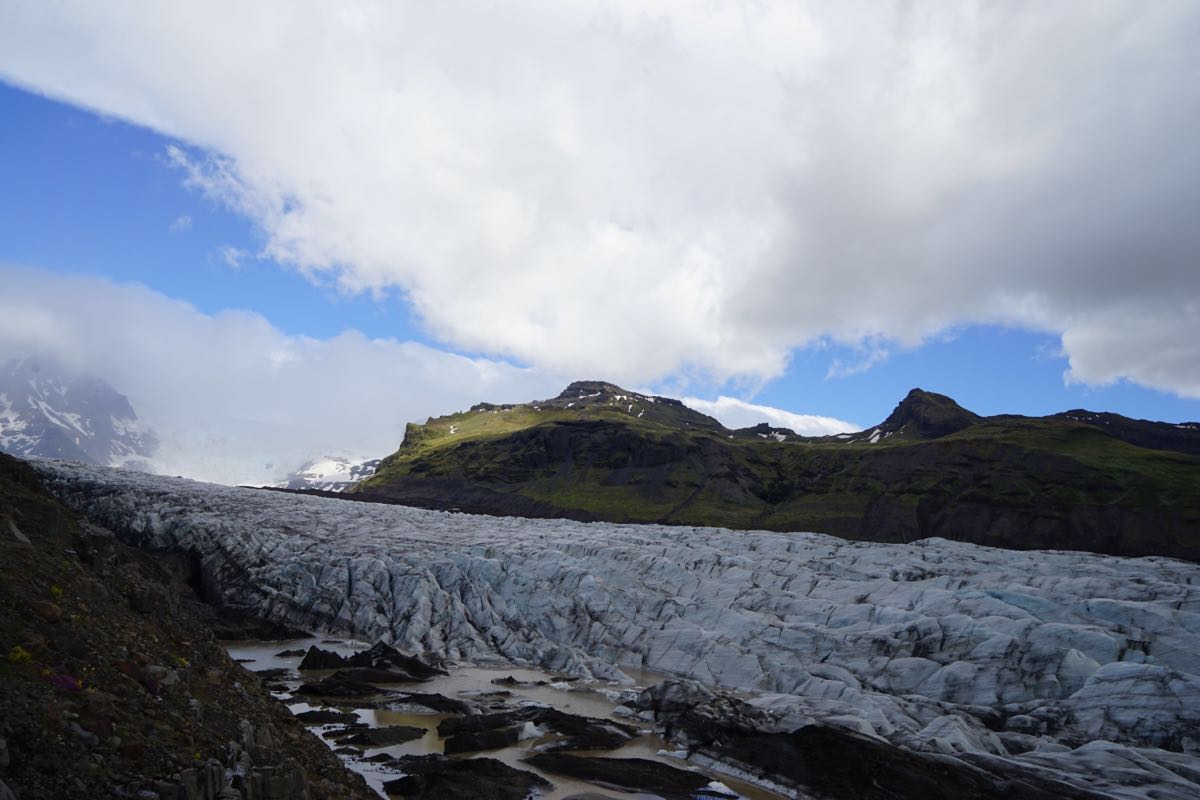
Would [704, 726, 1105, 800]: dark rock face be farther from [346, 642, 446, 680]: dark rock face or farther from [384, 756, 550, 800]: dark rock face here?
[346, 642, 446, 680]: dark rock face

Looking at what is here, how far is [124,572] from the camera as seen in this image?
23203mm

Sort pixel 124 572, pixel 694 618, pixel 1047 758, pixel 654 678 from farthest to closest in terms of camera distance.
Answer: pixel 694 618, pixel 654 678, pixel 1047 758, pixel 124 572

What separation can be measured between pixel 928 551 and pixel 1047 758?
43.5 meters

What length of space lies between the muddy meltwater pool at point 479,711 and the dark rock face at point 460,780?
22.2 inches

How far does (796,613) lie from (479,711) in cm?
2385

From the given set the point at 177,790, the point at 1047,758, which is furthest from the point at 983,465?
the point at 177,790

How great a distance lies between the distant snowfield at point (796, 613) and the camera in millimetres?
30594

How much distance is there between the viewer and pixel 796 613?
46594mm

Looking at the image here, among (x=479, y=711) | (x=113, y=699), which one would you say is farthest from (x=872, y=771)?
(x=113, y=699)

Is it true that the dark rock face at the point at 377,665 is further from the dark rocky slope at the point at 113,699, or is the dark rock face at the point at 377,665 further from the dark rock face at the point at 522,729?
the dark rocky slope at the point at 113,699

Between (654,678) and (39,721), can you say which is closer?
(39,721)

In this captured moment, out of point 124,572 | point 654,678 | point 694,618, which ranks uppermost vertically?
point 124,572

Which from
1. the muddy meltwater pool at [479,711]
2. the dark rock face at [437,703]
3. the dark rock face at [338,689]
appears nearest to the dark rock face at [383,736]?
the muddy meltwater pool at [479,711]

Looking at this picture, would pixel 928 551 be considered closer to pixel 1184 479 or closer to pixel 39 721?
pixel 39 721
